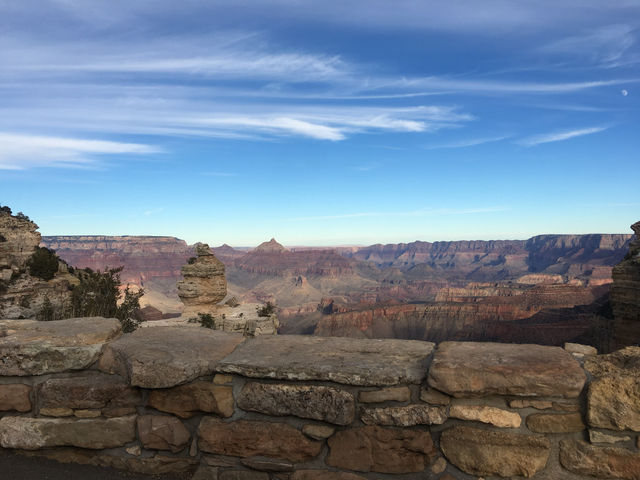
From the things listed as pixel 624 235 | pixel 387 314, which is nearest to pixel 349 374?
pixel 387 314

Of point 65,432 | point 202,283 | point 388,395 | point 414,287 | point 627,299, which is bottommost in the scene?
point 414,287

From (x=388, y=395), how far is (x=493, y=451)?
0.65 m

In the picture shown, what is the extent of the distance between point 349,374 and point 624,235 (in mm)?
169702

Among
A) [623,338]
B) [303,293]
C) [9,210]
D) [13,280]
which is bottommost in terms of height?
[303,293]

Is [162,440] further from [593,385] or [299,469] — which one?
[593,385]

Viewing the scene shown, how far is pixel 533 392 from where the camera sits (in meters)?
2.30

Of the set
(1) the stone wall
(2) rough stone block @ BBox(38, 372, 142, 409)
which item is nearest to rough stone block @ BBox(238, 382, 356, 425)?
(1) the stone wall

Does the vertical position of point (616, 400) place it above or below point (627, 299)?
above

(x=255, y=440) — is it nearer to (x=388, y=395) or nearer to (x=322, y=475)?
(x=322, y=475)

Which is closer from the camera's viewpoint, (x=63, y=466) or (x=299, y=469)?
(x=299, y=469)

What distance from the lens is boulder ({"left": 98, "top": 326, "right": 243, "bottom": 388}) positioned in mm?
2746

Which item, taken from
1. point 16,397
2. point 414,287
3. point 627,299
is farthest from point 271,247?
point 16,397

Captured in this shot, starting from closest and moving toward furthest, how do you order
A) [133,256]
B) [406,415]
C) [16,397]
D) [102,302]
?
[406,415] < [16,397] < [102,302] < [133,256]

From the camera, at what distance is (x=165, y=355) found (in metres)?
2.90
